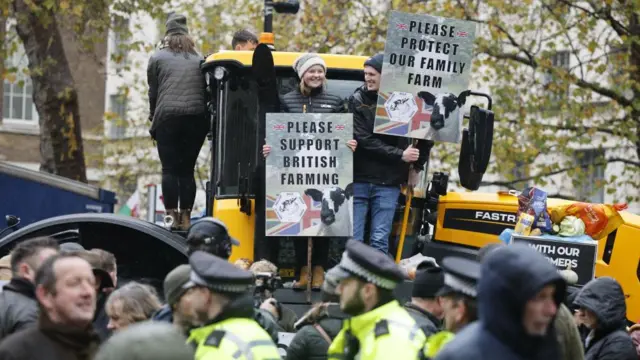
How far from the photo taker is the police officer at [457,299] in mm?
6254

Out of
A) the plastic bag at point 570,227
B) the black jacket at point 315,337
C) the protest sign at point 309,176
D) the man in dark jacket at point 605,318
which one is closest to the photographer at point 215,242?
the black jacket at point 315,337

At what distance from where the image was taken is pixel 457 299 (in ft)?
20.7

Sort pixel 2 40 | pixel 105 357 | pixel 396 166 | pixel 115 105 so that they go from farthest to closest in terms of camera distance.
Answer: pixel 115 105 < pixel 2 40 < pixel 396 166 < pixel 105 357

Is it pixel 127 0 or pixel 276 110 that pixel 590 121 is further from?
pixel 276 110

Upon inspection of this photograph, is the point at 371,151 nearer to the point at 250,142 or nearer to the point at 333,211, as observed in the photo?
the point at 333,211

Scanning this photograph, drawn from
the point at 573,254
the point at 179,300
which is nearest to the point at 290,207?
the point at 573,254

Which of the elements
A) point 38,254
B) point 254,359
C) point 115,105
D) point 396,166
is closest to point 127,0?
point 396,166

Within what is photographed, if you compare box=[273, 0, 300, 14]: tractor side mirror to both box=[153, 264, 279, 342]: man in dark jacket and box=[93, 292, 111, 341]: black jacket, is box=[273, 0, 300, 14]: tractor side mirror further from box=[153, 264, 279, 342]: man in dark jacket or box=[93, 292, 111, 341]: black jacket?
box=[153, 264, 279, 342]: man in dark jacket

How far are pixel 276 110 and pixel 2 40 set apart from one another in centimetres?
1298

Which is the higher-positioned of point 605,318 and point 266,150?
point 266,150

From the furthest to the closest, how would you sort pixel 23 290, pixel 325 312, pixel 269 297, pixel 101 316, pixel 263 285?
1. pixel 269 297
2. pixel 263 285
3. pixel 101 316
4. pixel 325 312
5. pixel 23 290

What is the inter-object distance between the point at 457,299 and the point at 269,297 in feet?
11.7

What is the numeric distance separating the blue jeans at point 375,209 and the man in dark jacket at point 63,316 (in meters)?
4.74

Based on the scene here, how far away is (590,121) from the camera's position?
85.4 feet
